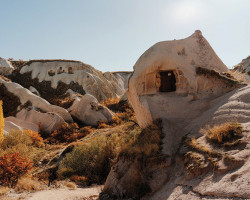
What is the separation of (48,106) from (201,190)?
17.0m

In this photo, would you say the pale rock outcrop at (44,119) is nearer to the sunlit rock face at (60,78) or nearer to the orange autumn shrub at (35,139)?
the orange autumn shrub at (35,139)

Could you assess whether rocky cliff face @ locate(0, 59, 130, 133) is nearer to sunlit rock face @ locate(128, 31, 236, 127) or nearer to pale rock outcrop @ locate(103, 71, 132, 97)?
pale rock outcrop @ locate(103, 71, 132, 97)

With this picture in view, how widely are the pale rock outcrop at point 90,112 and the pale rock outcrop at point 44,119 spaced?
2.53m

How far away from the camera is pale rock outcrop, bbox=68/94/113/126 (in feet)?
61.9

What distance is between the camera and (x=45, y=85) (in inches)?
1114

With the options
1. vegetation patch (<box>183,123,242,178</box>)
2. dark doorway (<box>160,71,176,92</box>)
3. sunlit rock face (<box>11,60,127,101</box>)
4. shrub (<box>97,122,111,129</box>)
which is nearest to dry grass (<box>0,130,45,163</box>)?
shrub (<box>97,122,111,129</box>)

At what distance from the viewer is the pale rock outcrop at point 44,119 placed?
54.3ft

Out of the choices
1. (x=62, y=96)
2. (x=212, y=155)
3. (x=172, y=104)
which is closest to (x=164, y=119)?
(x=172, y=104)

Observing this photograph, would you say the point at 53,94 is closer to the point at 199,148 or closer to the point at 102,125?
the point at 102,125

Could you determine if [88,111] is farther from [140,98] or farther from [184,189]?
[184,189]

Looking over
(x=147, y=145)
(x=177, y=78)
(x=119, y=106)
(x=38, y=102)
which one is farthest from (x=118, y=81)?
(x=147, y=145)

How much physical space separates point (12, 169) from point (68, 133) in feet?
27.1

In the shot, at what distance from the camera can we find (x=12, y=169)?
7.86 m

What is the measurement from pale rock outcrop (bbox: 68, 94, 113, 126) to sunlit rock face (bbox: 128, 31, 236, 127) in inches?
438
